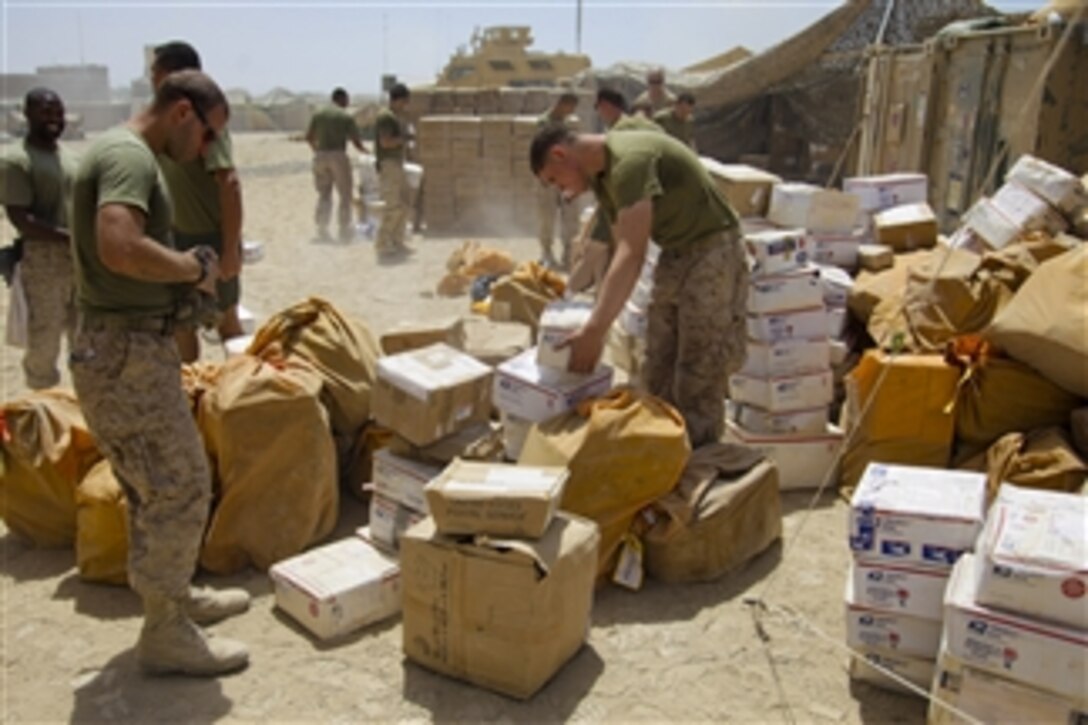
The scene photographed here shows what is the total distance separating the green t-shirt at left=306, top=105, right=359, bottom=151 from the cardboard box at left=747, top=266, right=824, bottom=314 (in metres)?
8.01

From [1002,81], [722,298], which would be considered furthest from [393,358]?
[1002,81]

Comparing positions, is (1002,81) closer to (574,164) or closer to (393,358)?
(574,164)

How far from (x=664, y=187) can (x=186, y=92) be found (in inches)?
72.8

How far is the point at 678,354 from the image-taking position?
13.2 feet

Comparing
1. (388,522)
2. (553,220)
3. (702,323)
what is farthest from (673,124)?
(388,522)

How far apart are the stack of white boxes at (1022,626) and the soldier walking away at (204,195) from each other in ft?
10.6

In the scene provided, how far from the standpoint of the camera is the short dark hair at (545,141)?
3510 mm

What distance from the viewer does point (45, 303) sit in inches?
190

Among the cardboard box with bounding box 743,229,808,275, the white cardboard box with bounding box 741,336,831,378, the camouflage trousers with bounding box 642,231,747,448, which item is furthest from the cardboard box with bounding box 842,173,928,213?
the camouflage trousers with bounding box 642,231,747,448

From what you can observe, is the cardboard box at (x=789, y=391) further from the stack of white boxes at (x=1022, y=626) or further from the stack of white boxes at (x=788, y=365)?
Answer: the stack of white boxes at (x=1022, y=626)

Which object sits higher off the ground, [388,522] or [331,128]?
[331,128]

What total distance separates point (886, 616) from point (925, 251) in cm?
340

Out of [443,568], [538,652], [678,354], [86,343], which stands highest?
[86,343]

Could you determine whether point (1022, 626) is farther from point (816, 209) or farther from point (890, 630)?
point (816, 209)
